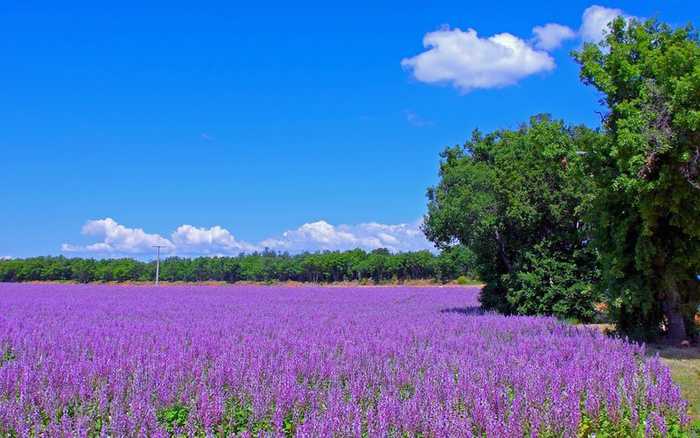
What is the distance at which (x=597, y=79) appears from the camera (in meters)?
12.9

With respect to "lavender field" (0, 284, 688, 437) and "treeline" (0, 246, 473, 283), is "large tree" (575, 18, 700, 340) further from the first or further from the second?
"treeline" (0, 246, 473, 283)

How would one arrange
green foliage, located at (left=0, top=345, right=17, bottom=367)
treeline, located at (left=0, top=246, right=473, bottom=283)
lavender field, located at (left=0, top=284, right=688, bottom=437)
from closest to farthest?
1. lavender field, located at (left=0, top=284, right=688, bottom=437)
2. green foliage, located at (left=0, top=345, right=17, bottom=367)
3. treeline, located at (left=0, top=246, right=473, bottom=283)

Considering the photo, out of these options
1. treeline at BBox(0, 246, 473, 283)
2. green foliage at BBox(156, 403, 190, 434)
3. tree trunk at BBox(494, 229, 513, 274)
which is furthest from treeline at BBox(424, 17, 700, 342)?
treeline at BBox(0, 246, 473, 283)

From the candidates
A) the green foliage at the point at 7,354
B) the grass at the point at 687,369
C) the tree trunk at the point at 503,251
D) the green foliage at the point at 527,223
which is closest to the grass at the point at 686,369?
the grass at the point at 687,369

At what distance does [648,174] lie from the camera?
11930 millimetres

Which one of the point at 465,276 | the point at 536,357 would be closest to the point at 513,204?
the point at 536,357

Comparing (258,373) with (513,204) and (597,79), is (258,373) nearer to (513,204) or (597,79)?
(597,79)

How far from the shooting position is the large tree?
1135cm

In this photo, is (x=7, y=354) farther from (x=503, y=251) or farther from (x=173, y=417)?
(x=503, y=251)

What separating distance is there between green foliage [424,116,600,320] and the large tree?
13.7 feet

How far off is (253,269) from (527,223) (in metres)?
76.3

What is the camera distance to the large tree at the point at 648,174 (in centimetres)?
1135

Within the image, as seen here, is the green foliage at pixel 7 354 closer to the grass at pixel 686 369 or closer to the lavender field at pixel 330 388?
the lavender field at pixel 330 388

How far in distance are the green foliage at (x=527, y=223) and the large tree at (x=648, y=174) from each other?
4177 millimetres
